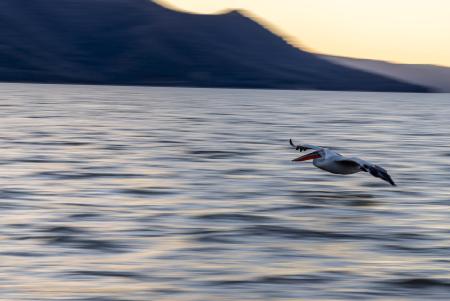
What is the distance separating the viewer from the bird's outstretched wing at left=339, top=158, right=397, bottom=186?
17.3m

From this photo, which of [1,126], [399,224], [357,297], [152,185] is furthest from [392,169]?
[1,126]

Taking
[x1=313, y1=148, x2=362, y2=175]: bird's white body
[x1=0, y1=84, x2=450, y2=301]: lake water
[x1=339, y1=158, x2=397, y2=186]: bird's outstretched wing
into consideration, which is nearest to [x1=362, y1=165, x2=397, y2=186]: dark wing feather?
[x1=339, y1=158, x2=397, y2=186]: bird's outstretched wing

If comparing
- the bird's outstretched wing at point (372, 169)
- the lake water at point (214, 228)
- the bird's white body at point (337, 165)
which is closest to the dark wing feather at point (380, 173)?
the bird's outstretched wing at point (372, 169)

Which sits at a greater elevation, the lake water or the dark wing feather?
the dark wing feather

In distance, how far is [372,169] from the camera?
696 inches

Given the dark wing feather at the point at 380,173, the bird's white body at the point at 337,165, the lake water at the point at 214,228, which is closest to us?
the lake water at the point at 214,228

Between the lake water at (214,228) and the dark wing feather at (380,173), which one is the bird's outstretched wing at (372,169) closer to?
the dark wing feather at (380,173)

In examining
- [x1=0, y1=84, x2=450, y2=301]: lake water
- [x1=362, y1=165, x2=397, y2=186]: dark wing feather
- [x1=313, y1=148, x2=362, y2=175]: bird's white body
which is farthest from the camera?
[x1=313, y1=148, x2=362, y2=175]: bird's white body

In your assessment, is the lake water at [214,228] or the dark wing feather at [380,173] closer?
the lake water at [214,228]

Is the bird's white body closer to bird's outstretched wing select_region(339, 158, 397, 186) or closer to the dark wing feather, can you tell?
bird's outstretched wing select_region(339, 158, 397, 186)

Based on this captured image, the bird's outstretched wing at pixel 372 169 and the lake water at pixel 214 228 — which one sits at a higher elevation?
the bird's outstretched wing at pixel 372 169

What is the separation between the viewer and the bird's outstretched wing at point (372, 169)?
17.3 meters

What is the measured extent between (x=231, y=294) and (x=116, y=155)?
16286 millimetres

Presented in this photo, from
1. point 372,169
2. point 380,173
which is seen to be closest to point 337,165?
point 372,169
